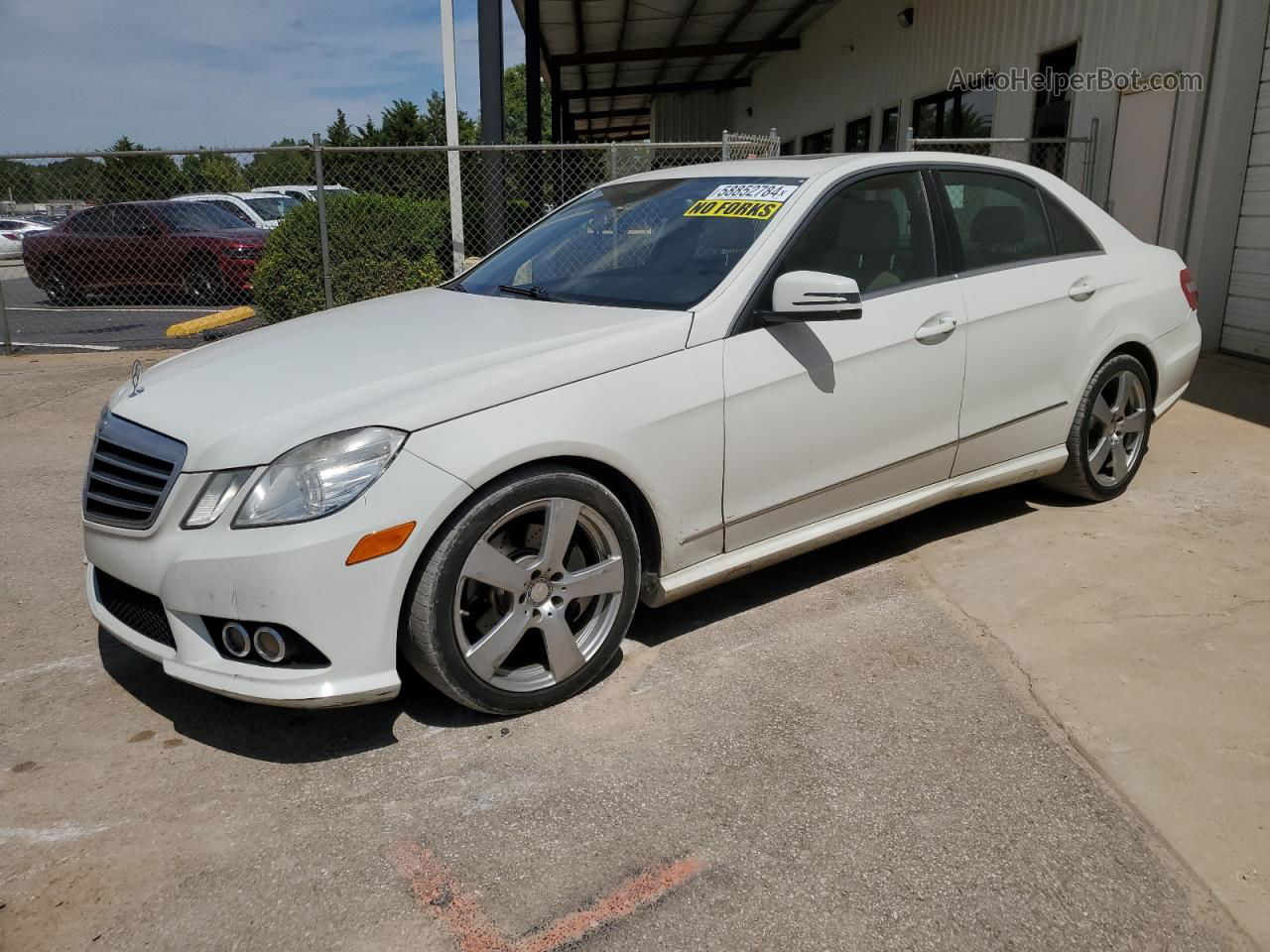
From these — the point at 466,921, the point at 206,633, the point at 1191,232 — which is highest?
the point at 1191,232

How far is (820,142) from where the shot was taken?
2122 cm

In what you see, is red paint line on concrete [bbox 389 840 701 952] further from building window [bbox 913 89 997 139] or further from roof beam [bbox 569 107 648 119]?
roof beam [bbox 569 107 648 119]

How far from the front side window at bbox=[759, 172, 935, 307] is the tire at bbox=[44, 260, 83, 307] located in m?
14.0

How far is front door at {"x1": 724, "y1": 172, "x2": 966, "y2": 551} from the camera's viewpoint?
3434 mm

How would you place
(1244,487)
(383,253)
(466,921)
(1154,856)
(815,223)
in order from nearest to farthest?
(466,921) < (1154,856) < (815,223) < (1244,487) < (383,253)

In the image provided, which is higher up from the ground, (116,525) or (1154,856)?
(116,525)

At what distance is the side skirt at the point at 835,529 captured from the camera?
3.40 meters

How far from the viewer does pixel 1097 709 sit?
311cm

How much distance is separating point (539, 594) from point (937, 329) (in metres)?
1.90

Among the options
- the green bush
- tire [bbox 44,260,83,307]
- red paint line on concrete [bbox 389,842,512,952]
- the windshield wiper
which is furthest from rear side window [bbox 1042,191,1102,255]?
tire [bbox 44,260,83,307]

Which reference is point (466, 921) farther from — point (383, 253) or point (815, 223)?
point (383, 253)

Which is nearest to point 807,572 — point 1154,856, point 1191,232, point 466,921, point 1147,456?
point 1154,856

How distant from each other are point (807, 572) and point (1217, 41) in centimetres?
709

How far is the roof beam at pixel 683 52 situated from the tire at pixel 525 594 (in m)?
20.2
